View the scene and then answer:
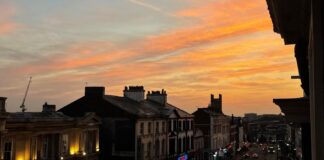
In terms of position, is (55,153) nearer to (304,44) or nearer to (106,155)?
(106,155)

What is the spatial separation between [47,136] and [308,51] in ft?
103

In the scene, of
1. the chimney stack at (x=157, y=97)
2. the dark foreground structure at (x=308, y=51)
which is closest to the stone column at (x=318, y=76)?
the dark foreground structure at (x=308, y=51)

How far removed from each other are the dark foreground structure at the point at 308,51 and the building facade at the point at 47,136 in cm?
2314

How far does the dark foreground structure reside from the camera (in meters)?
3.79

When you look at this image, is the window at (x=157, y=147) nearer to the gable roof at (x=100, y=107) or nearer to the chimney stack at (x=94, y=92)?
the gable roof at (x=100, y=107)

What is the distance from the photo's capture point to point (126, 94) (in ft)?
201

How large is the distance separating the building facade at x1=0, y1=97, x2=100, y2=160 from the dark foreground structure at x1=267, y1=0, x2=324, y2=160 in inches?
911

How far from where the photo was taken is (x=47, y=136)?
115 ft

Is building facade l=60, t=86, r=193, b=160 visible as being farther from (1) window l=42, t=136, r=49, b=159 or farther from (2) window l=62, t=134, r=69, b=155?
(1) window l=42, t=136, r=49, b=159

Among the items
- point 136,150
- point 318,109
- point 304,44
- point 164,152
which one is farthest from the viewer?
point 164,152

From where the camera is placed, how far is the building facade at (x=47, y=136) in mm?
30141

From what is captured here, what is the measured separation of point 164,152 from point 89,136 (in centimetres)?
1824

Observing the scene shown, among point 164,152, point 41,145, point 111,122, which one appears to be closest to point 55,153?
point 41,145

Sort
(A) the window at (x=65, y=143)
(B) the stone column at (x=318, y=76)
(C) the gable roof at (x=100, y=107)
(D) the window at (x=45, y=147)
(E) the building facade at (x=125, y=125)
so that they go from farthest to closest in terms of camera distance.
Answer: (C) the gable roof at (x=100, y=107) < (E) the building facade at (x=125, y=125) < (A) the window at (x=65, y=143) < (D) the window at (x=45, y=147) < (B) the stone column at (x=318, y=76)
